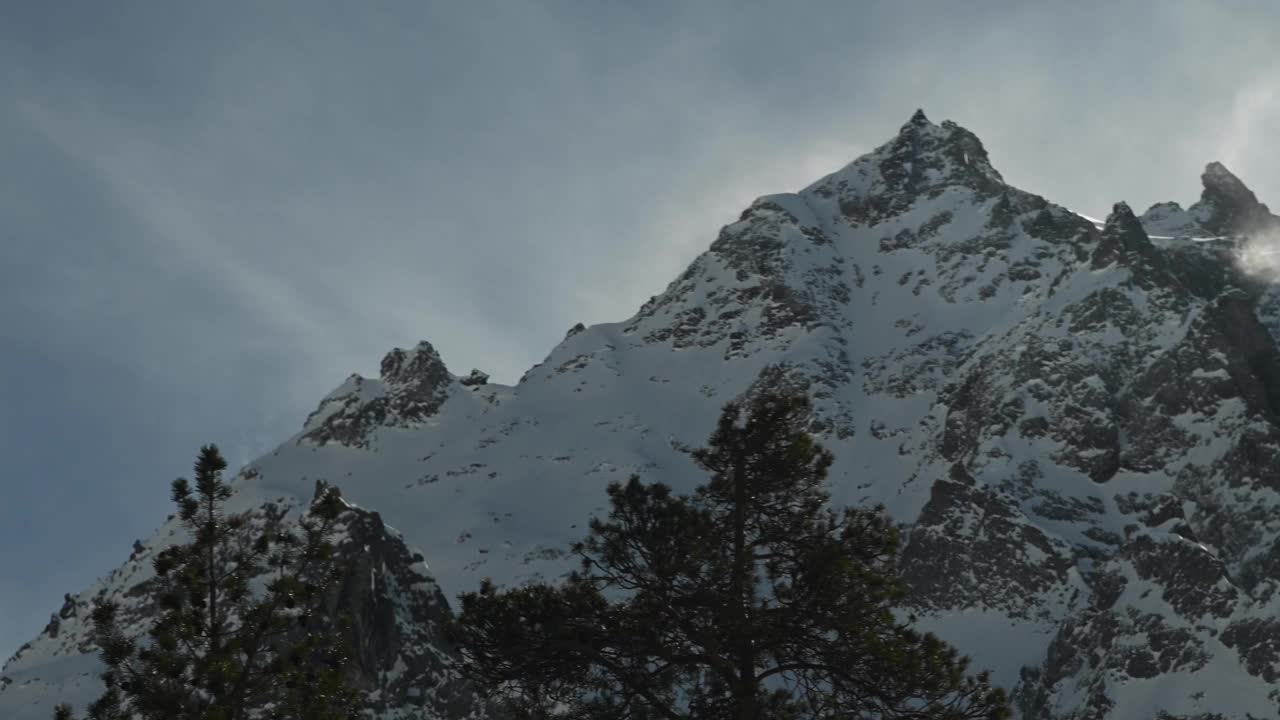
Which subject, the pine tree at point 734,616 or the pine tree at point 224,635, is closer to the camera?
the pine tree at point 224,635

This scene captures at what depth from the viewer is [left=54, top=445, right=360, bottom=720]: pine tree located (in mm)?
21156

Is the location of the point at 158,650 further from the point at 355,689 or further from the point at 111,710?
the point at 355,689

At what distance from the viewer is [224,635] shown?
870 inches

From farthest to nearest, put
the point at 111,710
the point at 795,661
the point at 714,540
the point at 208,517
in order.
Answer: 1. the point at 714,540
2. the point at 795,661
3. the point at 208,517
4. the point at 111,710

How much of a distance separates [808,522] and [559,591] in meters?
4.74

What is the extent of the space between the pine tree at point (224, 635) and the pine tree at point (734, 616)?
4682mm

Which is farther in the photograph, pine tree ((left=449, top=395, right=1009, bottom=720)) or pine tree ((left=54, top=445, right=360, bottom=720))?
pine tree ((left=449, top=395, right=1009, bottom=720))

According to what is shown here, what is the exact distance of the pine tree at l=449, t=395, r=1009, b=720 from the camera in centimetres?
2578

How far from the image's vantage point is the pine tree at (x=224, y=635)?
69.4 ft

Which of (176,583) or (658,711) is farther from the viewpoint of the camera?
(658,711)

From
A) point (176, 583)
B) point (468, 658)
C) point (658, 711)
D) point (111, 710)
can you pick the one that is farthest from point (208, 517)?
point (658, 711)

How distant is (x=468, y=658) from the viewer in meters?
27.9

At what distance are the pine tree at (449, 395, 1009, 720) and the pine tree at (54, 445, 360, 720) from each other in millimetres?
4682

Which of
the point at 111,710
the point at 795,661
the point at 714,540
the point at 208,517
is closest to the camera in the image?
the point at 111,710
